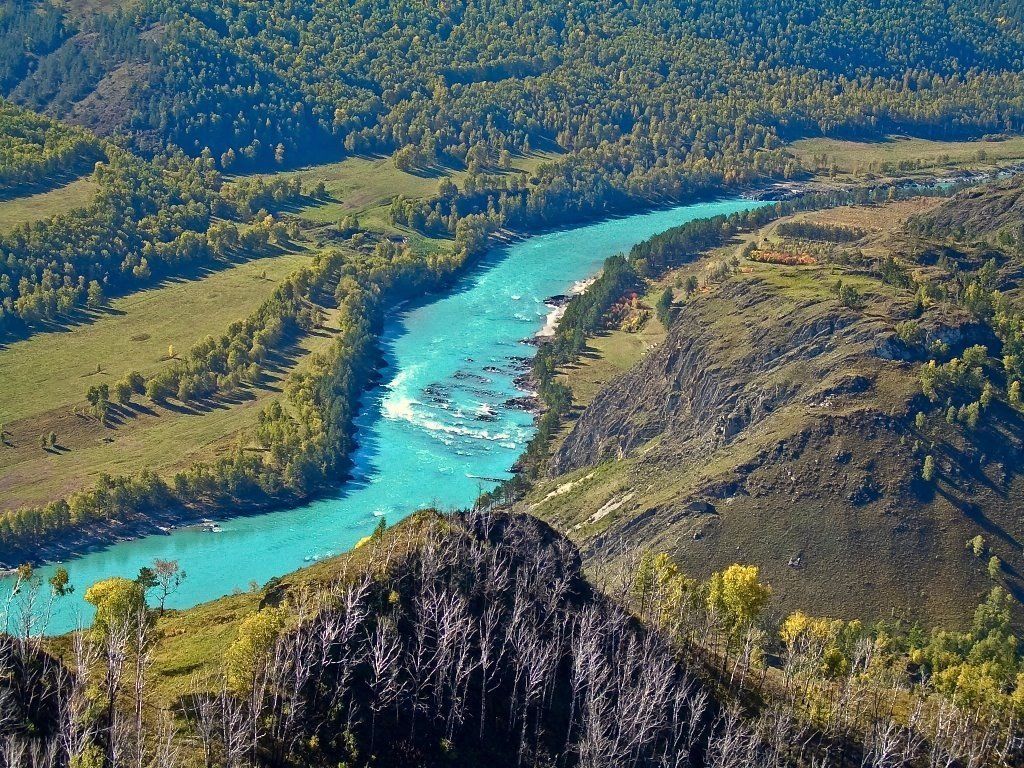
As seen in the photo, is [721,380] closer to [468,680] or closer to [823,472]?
[823,472]

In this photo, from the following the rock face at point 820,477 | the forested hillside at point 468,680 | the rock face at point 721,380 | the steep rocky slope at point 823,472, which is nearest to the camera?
the forested hillside at point 468,680

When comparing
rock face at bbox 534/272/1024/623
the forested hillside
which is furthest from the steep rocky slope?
the forested hillside

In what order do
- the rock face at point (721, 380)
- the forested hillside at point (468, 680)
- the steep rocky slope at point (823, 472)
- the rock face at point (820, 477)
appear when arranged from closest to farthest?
the forested hillside at point (468, 680)
the rock face at point (820, 477)
the steep rocky slope at point (823, 472)
the rock face at point (721, 380)

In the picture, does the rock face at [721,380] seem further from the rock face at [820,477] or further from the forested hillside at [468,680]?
the forested hillside at [468,680]

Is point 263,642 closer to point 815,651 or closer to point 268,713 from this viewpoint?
point 268,713

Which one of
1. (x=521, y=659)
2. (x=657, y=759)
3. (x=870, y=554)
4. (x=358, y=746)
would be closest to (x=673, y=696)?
(x=657, y=759)

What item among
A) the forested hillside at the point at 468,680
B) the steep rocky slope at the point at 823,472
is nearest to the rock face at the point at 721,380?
the steep rocky slope at the point at 823,472

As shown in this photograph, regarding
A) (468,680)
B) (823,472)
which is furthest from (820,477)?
(468,680)
